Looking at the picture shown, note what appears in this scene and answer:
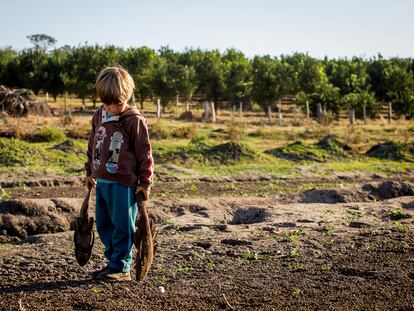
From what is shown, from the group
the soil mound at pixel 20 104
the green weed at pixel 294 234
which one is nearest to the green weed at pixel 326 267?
the green weed at pixel 294 234

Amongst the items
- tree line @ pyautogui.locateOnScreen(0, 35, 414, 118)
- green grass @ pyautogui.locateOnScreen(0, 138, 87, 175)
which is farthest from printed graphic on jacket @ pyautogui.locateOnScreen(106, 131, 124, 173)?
tree line @ pyautogui.locateOnScreen(0, 35, 414, 118)

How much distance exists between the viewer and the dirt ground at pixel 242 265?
178 inches

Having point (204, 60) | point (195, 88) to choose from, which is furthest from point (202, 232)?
point (204, 60)

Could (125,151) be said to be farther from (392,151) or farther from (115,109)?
(392,151)

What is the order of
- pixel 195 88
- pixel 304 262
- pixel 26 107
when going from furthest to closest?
pixel 195 88 < pixel 26 107 < pixel 304 262

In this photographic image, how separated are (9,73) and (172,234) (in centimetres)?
5027

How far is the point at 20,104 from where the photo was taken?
31156 mm

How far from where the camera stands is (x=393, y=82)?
2124 inches

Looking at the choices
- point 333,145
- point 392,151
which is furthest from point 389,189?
point 392,151

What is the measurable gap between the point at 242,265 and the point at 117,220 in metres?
1.46

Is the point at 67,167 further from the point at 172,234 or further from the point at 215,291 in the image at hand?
the point at 215,291

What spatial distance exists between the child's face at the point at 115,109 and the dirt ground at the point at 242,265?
1360mm

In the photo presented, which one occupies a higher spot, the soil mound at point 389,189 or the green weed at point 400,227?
the green weed at point 400,227

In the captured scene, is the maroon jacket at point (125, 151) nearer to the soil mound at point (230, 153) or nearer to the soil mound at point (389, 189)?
the soil mound at point (389, 189)
